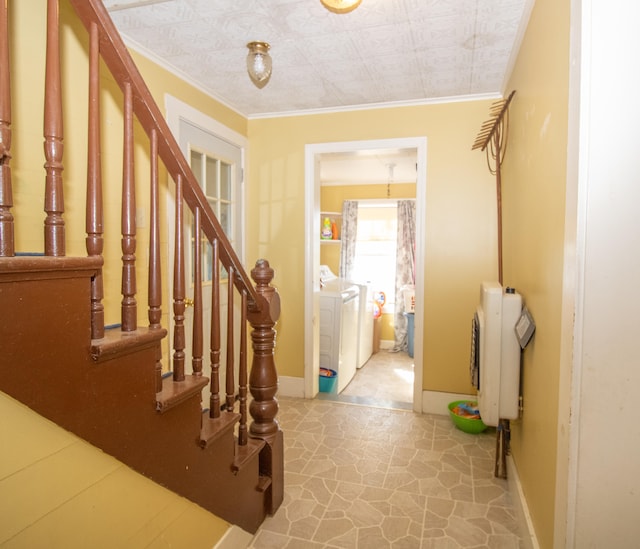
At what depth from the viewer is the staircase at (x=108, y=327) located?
2.53 ft

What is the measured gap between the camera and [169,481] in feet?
4.00

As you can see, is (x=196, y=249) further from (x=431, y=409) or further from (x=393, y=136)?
(x=431, y=409)

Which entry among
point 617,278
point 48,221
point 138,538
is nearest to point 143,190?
point 48,221

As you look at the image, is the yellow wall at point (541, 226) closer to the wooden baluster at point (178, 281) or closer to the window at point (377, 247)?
the wooden baluster at point (178, 281)

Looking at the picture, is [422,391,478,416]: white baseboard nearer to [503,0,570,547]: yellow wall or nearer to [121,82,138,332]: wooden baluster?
[503,0,570,547]: yellow wall

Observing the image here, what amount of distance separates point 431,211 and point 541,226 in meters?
1.51

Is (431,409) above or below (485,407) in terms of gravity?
below

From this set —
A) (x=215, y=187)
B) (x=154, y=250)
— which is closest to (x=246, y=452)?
(x=154, y=250)

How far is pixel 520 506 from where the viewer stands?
1.80m

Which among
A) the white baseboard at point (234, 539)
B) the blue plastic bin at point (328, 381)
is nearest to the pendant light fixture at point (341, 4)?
the white baseboard at point (234, 539)

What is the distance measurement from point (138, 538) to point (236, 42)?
2.25 meters

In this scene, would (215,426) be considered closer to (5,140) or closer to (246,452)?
(246,452)

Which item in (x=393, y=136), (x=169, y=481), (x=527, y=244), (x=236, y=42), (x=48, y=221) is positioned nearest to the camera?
(x=48, y=221)

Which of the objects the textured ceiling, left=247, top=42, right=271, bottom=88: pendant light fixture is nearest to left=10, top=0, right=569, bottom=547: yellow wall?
the textured ceiling
